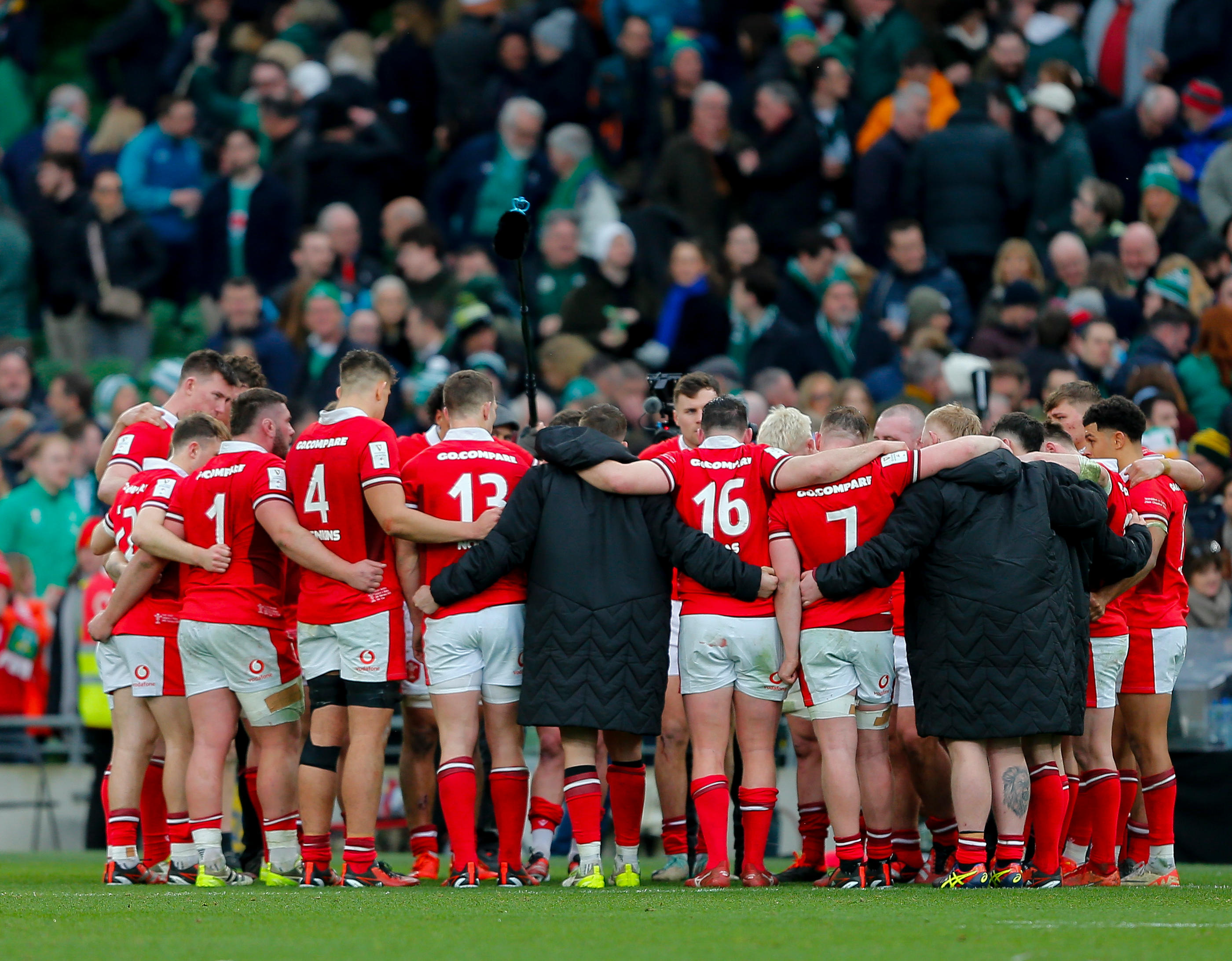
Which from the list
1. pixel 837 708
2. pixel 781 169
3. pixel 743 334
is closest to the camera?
pixel 837 708

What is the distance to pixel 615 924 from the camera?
6633mm

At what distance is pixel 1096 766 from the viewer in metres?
8.91

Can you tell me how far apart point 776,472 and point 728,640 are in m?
0.79

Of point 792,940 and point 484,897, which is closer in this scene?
point 792,940

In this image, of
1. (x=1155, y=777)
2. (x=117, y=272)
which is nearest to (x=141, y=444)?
(x=1155, y=777)

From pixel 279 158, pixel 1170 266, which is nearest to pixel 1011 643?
pixel 1170 266

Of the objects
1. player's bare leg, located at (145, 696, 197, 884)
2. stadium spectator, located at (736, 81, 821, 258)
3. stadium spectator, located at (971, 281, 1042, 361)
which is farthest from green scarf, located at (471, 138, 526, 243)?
player's bare leg, located at (145, 696, 197, 884)

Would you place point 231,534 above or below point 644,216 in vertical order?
below

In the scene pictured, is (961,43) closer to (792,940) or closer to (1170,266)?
(1170,266)

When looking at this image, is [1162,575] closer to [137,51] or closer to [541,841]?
[541,841]

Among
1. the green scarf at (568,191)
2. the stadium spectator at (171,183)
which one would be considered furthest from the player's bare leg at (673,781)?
the stadium spectator at (171,183)

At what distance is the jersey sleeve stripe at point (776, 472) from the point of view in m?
8.62

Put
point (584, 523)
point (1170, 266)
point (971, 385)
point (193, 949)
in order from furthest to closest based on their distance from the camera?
point (1170, 266), point (971, 385), point (584, 523), point (193, 949)

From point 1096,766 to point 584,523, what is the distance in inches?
105
